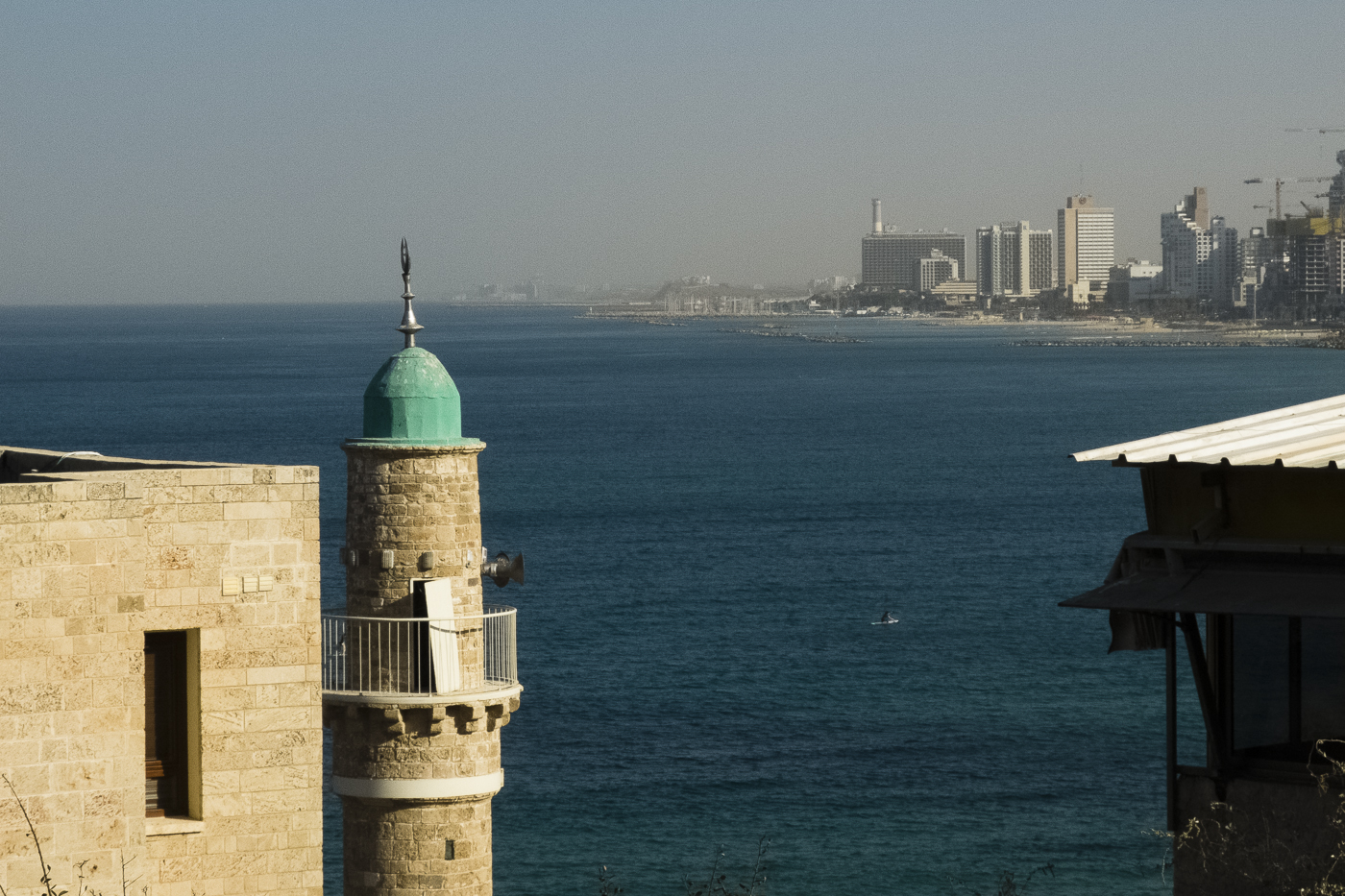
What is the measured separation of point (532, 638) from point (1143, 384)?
129m

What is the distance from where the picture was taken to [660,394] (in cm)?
16775

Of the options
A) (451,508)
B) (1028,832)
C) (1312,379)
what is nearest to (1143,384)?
(1312,379)

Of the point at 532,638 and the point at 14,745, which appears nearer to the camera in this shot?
the point at 14,745

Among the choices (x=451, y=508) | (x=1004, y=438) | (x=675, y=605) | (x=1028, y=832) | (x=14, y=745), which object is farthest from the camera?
(x=1004, y=438)

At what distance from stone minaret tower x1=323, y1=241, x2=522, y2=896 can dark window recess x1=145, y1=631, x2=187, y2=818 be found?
4507mm

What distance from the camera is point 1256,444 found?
11.5 meters

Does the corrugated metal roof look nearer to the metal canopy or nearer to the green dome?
the metal canopy

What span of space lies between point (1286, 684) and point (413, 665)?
9.44 meters

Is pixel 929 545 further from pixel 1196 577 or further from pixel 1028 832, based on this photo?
pixel 1196 577

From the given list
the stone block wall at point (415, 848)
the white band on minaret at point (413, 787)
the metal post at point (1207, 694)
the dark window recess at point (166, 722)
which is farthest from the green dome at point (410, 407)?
the metal post at point (1207, 694)

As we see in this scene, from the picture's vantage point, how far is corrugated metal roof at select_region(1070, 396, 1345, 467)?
10938 mm

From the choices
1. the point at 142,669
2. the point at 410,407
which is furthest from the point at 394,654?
the point at 142,669

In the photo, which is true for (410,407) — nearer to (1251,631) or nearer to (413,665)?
(413,665)

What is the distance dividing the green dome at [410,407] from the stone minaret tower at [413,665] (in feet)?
0.04
